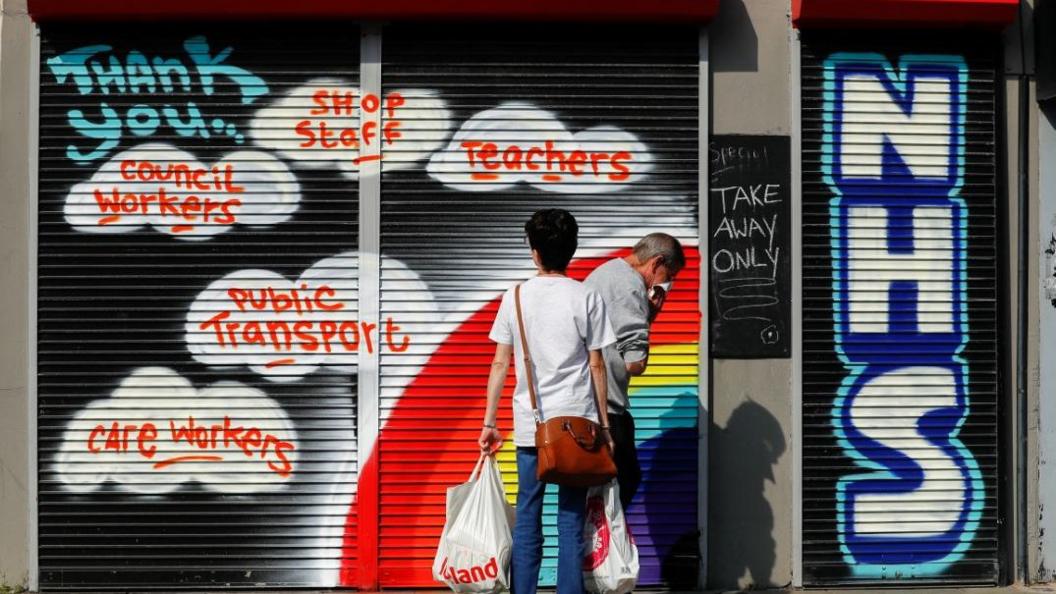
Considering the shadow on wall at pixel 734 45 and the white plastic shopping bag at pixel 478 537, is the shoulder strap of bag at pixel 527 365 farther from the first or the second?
the shadow on wall at pixel 734 45

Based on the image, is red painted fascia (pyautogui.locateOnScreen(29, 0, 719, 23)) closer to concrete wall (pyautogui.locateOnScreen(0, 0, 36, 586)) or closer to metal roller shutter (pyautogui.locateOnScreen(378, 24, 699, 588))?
metal roller shutter (pyautogui.locateOnScreen(378, 24, 699, 588))

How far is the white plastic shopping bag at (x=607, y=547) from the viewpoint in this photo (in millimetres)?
5586

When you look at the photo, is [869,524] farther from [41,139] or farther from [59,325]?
[41,139]

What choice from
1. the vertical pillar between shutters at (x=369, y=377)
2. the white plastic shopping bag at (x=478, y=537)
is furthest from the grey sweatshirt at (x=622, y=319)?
the vertical pillar between shutters at (x=369, y=377)

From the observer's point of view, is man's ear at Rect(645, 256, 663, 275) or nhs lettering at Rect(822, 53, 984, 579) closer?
man's ear at Rect(645, 256, 663, 275)

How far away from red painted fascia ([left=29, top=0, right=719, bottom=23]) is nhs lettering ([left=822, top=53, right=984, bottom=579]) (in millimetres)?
1061

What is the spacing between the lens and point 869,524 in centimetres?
685

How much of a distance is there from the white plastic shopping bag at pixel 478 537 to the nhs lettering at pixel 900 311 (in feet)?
7.10

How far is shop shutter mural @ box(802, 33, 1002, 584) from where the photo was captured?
6844 mm

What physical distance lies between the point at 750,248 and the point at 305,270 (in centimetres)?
239

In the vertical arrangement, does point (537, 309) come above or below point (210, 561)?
above

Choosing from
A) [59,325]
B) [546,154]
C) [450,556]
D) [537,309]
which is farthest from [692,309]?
[59,325]

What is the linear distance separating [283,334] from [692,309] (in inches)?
86.5

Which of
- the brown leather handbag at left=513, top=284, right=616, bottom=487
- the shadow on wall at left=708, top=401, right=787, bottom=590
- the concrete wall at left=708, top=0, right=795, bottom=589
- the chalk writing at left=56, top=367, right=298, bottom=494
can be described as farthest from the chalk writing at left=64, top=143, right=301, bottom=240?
the shadow on wall at left=708, top=401, right=787, bottom=590
